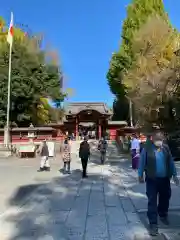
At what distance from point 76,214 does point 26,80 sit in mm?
30747

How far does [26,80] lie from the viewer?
3625 cm

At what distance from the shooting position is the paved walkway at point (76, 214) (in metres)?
5.43

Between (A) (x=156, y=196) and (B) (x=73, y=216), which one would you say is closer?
(A) (x=156, y=196)

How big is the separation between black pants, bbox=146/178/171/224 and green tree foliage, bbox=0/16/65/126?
30.9 meters

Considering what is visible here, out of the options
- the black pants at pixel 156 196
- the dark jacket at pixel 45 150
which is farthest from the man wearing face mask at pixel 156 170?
the dark jacket at pixel 45 150

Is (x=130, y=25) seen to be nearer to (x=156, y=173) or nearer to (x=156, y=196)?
(x=156, y=173)

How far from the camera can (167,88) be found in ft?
79.7

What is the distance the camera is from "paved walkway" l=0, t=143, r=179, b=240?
17.8 feet

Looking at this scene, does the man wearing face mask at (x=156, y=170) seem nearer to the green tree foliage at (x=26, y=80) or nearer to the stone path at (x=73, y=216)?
the stone path at (x=73, y=216)

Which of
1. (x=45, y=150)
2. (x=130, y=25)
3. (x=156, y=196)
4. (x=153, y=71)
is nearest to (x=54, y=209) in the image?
(x=156, y=196)

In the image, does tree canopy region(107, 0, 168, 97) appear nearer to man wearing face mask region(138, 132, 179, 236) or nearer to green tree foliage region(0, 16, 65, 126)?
green tree foliage region(0, 16, 65, 126)

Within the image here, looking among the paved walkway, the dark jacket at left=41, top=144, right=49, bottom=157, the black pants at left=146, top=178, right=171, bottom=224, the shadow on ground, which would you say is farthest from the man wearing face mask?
the dark jacket at left=41, top=144, right=49, bottom=157

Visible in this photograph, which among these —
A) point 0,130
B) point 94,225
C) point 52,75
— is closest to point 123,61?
point 52,75

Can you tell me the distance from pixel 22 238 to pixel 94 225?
130 cm
